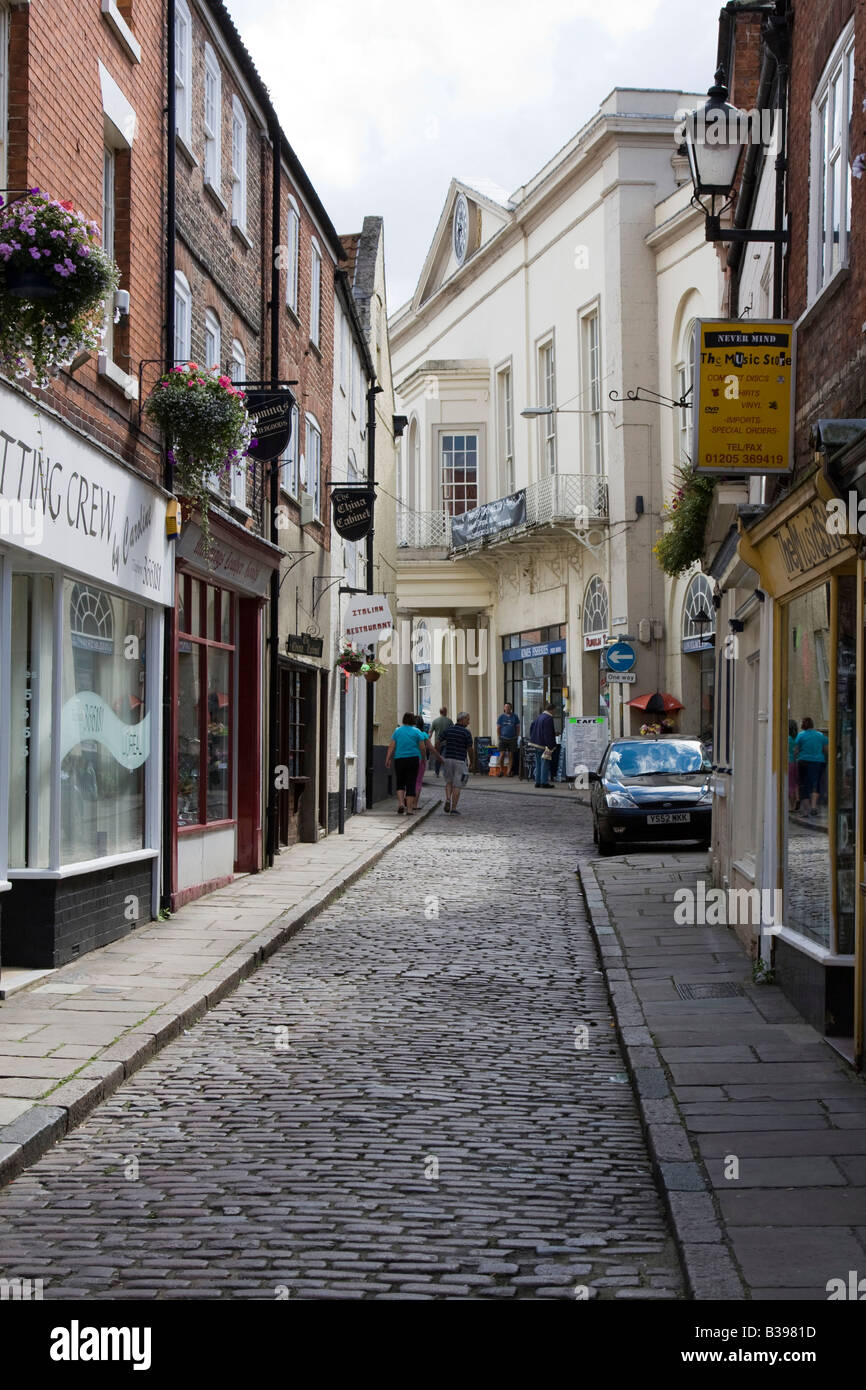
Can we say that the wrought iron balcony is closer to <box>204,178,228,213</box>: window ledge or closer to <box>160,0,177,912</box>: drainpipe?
<box>204,178,228,213</box>: window ledge

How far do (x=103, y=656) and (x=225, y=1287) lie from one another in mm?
7596

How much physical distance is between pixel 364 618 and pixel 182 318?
357 inches

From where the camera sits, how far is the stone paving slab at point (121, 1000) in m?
6.75

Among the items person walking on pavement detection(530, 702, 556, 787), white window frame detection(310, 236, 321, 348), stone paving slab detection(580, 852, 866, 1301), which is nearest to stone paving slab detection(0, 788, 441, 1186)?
stone paving slab detection(580, 852, 866, 1301)

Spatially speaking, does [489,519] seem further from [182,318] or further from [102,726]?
[102,726]

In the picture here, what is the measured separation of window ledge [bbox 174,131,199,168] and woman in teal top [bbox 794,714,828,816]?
8.06m

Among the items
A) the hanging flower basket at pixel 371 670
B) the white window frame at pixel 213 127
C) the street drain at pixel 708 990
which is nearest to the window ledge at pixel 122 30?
the white window frame at pixel 213 127

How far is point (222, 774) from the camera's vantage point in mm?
16297

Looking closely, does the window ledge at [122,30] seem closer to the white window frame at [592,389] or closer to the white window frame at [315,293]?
the white window frame at [315,293]

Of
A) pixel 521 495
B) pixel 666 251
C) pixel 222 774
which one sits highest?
pixel 666 251

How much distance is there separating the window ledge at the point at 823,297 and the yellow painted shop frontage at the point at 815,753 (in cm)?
134

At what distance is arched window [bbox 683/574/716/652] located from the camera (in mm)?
A: 31297
